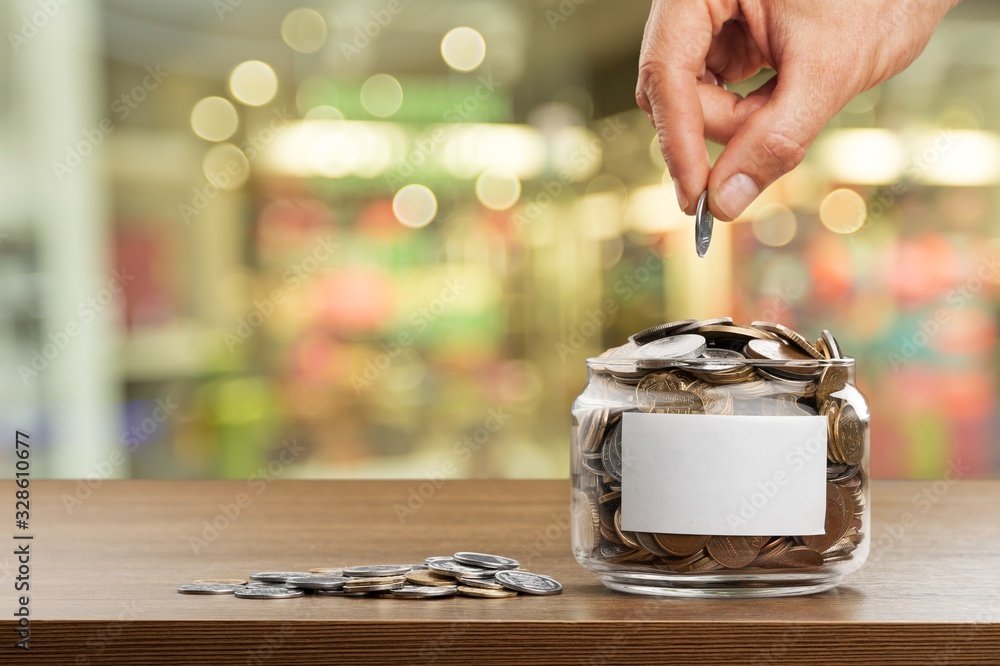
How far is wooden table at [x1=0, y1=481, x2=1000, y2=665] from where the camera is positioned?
1.63 feet

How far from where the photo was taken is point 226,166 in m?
3.14

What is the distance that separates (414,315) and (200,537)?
2.28 m

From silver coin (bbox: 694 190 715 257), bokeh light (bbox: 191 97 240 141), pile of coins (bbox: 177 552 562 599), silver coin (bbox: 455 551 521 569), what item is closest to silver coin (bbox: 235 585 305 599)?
pile of coins (bbox: 177 552 562 599)

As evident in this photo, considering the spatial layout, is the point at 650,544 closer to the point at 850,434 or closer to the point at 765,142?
the point at 850,434

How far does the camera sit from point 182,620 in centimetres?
50

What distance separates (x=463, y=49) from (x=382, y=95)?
28cm

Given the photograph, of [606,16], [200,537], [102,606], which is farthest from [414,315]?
[102,606]

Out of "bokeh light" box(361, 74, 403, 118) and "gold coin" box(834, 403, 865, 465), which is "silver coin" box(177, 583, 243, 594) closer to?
"gold coin" box(834, 403, 865, 465)

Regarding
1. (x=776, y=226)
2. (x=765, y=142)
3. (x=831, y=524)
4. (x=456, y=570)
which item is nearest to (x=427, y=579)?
(x=456, y=570)

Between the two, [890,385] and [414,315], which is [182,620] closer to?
[414,315]

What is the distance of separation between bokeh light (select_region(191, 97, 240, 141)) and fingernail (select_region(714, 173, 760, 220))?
266 cm

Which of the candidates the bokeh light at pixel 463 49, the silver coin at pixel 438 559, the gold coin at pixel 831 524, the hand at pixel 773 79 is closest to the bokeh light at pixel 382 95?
the bokeh light at pixel 463 49

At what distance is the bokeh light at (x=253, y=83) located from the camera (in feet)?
10.2

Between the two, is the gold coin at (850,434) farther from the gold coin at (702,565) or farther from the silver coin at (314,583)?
the silver coin at (314,583)
